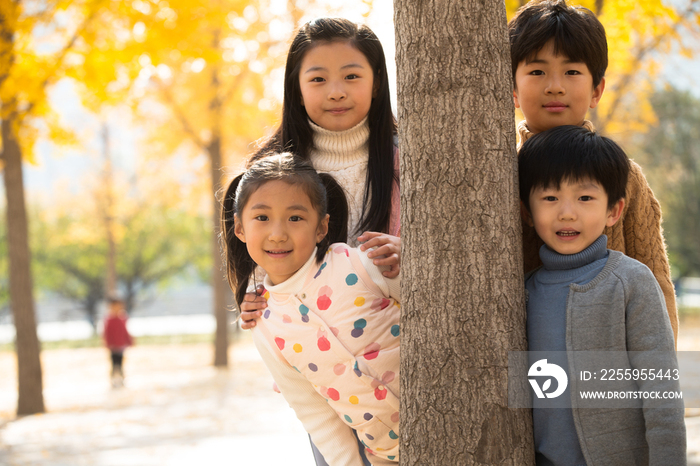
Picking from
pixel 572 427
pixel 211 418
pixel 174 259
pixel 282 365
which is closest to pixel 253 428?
pixel 211 418

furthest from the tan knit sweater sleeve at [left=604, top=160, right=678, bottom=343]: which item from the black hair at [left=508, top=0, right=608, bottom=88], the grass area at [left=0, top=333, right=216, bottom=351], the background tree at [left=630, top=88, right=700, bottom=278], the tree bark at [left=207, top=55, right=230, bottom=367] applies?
the grass area at [left=0, top=333, right=216, bottom=351]

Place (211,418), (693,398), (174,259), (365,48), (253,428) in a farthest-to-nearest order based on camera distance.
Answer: (174,259)
(211,418)
(253,428)
(693,398)
(365,48)

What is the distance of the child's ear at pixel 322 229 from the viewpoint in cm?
202

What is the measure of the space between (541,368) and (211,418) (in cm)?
621

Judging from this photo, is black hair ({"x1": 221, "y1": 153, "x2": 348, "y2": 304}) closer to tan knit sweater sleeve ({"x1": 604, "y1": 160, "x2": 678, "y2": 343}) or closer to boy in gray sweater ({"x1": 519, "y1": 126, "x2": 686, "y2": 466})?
boy in gray sweater ({"x1": 519, "y1": 126, "x2": 686, "y2": 466})

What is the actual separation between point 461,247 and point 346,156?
786mm

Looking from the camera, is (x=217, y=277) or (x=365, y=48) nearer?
(x=365, y=48)

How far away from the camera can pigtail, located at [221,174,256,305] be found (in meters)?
2.25

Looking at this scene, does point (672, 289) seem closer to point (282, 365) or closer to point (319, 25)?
point (282, 365)

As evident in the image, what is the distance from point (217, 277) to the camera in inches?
452

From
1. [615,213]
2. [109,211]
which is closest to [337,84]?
[615,213]

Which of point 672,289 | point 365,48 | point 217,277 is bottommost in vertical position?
point 217,277

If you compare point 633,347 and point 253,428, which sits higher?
point 633,347

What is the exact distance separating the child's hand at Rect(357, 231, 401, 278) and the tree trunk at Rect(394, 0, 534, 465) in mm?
185
